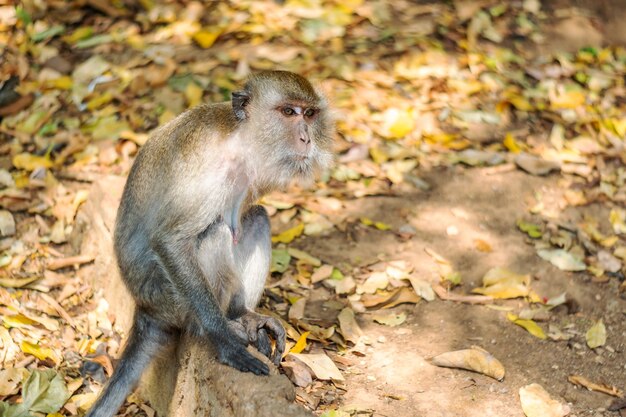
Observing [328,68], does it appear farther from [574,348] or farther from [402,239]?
[574,348]

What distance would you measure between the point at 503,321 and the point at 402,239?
102cm

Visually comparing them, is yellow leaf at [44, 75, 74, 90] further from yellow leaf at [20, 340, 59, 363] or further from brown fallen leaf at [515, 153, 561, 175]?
brown fallen leaf at [515, 153, 561, 175]

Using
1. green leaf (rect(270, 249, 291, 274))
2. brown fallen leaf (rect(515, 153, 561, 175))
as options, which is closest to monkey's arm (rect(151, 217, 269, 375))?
green leaf (rect(270, 249, 291, 274))

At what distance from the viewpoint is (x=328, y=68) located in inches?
287

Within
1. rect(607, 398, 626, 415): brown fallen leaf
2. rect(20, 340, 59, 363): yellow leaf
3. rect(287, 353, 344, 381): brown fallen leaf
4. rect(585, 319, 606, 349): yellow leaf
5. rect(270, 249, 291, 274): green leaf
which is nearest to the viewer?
rect(287, 353, 344, 381): brown fallen leaf

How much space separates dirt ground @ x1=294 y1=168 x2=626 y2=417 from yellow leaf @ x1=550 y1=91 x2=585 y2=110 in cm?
128

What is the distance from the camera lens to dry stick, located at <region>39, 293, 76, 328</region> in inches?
191

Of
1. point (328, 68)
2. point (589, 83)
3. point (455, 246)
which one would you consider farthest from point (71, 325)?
point (589, 83)

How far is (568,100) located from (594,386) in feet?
12.3

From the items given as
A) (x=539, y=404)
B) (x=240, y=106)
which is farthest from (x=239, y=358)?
(x=539, y=404)

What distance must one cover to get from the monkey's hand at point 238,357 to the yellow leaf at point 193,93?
3266 mm

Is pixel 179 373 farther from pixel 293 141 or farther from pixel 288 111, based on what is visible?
pixel 288 111

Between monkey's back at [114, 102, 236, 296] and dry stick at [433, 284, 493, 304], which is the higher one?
monkey's back at [114, 102, 236, 296]

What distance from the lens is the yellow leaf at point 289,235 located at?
5.53m
